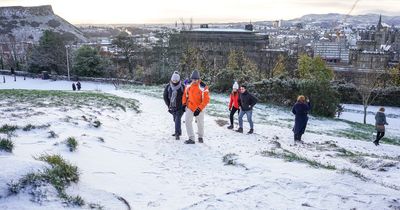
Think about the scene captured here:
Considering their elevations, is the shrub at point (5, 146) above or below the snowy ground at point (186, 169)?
above

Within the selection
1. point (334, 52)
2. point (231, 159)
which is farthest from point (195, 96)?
point (334, 52)

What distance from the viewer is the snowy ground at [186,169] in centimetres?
577

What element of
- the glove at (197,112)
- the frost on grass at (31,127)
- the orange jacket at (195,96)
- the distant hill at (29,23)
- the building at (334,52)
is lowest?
the building at (334,52)

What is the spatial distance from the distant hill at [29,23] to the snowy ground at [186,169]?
126 metres

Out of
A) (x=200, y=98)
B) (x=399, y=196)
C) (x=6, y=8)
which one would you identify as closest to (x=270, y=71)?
(x=200, y=98)

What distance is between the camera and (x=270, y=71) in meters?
59.0

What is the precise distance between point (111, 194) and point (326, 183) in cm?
369

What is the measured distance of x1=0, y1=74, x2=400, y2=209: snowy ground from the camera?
227 inches

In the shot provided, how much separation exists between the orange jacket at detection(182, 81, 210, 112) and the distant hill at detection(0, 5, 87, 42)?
127 metres

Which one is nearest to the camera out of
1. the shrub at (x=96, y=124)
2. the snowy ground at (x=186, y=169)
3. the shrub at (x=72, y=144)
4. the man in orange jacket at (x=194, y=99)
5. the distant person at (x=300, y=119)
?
the snowy ground at (x=186, y=169)

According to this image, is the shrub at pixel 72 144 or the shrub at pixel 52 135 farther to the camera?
the shrub at pixel 52 135

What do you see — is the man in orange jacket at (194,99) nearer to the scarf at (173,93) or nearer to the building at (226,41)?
the scarf at (173,93)

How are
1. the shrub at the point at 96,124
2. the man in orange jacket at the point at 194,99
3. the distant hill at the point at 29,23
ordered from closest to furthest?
the man in orange jacket at the point at 194,99, the shrub at the point at 96,124, the distant hill at the point at 29,23

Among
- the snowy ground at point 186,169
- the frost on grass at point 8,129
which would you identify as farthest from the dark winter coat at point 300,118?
the frost on grass at point 8,129
